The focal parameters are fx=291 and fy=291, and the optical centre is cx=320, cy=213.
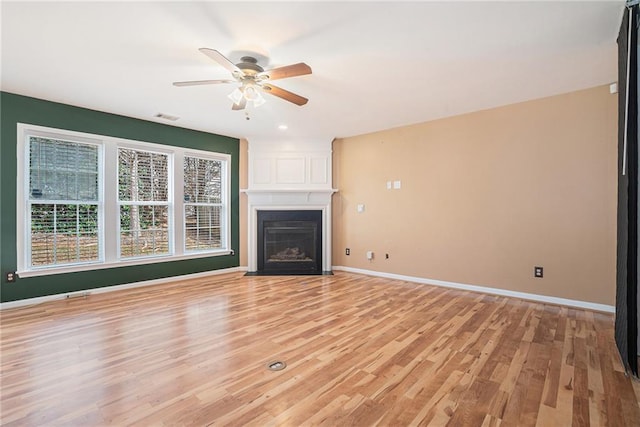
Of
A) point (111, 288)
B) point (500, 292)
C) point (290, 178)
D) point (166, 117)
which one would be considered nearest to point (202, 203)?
point (166, 117)

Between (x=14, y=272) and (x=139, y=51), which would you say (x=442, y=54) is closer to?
(x=139, y=51)

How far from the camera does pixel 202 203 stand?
525 cm

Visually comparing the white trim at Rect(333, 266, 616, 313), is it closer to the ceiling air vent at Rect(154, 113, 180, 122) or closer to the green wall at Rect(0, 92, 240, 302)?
the green wall at Rect(0, 92, 240, 302)

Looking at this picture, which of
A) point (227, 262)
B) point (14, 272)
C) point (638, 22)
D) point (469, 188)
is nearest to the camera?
point (638, 22)

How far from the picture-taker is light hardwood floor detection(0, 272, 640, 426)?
167 centimetres

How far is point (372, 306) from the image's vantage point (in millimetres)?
3543

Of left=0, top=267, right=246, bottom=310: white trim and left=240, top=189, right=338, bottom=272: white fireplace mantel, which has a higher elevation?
left=240, top=189, right=338, bottom=272: white fireplace mantel

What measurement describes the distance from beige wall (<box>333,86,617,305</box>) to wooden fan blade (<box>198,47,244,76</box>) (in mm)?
3193

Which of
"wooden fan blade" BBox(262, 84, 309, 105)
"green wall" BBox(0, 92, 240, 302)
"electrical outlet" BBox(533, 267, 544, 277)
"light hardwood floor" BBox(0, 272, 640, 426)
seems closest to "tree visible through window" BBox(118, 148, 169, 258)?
"green wall" BBox(0, 92, 240, 302)

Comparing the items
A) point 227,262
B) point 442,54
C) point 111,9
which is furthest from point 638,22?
point 227,262

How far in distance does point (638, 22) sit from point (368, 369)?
3.07 meters

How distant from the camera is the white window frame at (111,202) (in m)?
3.57

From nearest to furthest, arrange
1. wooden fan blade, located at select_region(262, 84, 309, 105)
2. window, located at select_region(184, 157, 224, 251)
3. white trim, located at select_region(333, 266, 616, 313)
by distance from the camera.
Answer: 1. wooden fan blade, located at select_region(262, 84, 309, 105)
2. white trim, located at select_region(333, 266, 616, 313)
3. window, located at select_region(184, 157, 224, 251)

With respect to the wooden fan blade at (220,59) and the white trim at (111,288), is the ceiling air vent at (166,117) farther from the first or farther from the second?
the white trim at (111,288)
